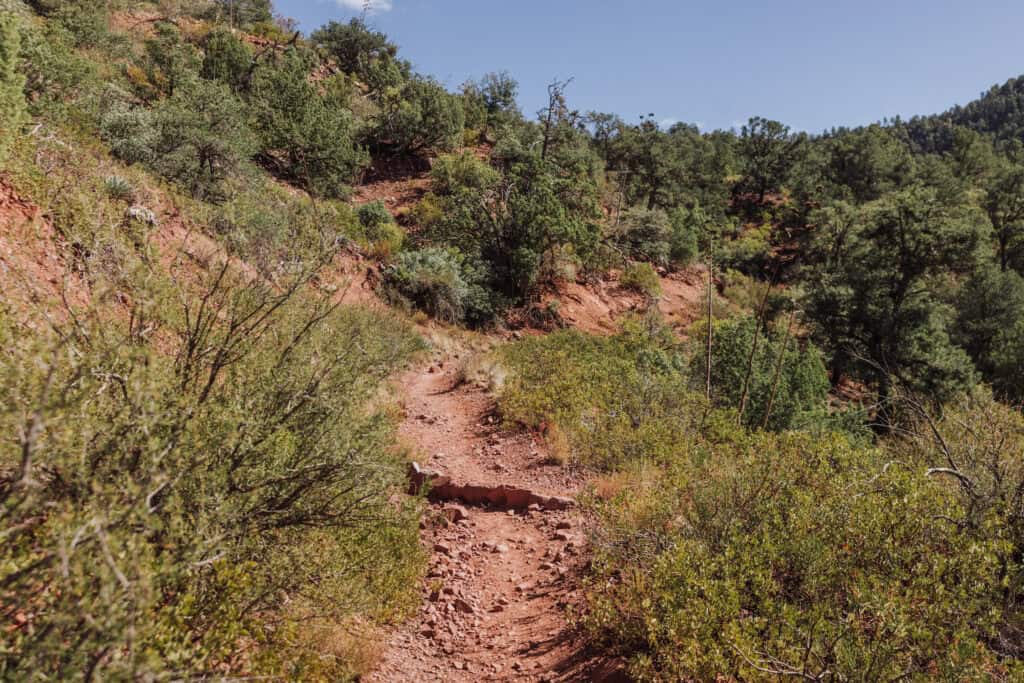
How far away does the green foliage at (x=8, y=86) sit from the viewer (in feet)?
19.9

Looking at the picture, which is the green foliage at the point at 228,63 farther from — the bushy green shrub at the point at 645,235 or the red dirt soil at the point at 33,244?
the bushy green shrub at the point at 645,235

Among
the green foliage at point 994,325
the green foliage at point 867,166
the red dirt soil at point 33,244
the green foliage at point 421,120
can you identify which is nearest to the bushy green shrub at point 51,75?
the red dirt soil at point 33,244

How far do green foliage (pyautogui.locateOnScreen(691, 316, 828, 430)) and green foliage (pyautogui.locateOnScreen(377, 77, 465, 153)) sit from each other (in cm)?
1707

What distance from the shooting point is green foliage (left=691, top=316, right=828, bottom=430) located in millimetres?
10367

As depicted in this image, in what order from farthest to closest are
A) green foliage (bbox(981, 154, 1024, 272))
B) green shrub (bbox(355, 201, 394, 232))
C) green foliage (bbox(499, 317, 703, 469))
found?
green foliage (bbox(981, 154, 1024, 272)) → green shrub (bbox(355, 201, 394, 232)) → green foliage (bbox(499, 317, 703, 469))

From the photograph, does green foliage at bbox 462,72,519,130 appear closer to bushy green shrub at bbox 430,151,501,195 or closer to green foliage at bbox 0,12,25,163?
bushy green shrub at bbox 430,151,501,195

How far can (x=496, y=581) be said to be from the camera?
5.38 meters

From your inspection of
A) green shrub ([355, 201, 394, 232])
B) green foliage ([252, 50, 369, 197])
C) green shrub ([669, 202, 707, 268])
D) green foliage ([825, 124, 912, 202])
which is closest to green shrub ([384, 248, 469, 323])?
green shrub ([355, 201, 394, 232])

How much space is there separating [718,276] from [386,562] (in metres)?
28.5

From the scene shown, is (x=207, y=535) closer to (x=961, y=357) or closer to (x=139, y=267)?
(x=139, y=267)

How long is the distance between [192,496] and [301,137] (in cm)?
1795

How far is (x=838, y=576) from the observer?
→ 362 cm

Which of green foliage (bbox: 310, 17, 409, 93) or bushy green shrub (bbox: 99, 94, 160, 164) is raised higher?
green foliage (bbox: 310, 17, 409, 93)

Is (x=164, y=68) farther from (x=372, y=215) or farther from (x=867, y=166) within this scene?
(x=867, y=166)
